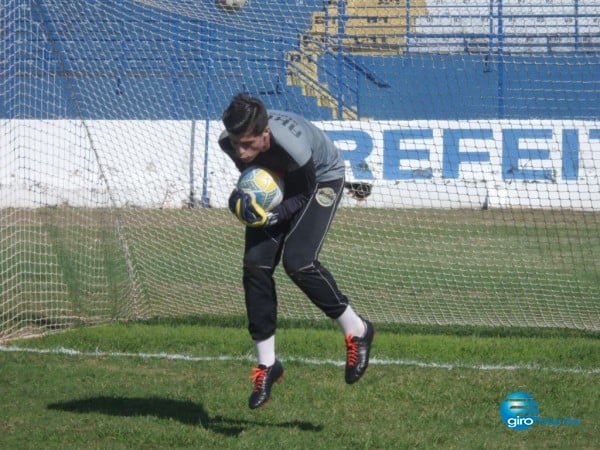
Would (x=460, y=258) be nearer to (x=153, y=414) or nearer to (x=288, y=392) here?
(x=288, y=392)

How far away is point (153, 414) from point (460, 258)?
5.32 metres

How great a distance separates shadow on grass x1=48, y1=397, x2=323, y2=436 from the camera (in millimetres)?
5660

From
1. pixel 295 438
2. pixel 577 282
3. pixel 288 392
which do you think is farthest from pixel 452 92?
pixel 295 438

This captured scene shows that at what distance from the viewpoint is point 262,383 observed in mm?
5469

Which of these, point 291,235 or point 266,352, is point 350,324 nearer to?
point 266,352

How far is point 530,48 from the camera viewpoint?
12.7 m

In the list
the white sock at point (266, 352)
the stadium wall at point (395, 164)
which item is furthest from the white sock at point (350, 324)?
the stadium wall at point (395, 164)

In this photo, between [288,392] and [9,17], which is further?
[9,17]

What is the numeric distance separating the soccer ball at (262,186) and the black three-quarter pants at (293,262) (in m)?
0.21

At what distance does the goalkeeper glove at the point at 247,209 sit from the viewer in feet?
17.1

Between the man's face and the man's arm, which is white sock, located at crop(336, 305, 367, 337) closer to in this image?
the man's arm

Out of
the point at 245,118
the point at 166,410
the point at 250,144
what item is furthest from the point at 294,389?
the point at 245,118
